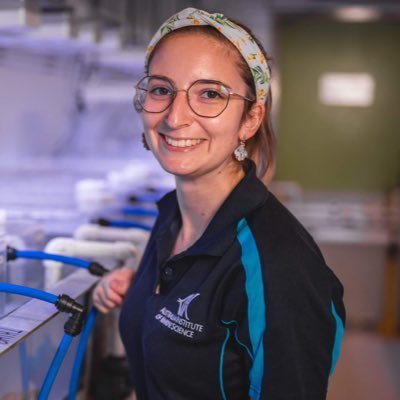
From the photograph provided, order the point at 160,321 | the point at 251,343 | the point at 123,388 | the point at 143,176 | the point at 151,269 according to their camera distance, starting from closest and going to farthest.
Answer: the point at 251,343 < the point at 160,321 < the point at 151,269 < the point at 123,388 < the point at 143,176

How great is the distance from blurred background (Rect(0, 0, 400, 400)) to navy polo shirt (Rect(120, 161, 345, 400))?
0.36m

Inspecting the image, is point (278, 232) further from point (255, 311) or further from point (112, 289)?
point (112, 289)

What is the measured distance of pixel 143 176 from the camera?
→ 2.94m

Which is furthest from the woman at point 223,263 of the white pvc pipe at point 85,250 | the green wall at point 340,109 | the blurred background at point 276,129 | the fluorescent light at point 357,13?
the green wall at point 340,109

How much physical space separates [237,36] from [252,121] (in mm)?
173

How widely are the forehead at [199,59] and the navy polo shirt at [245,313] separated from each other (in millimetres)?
214

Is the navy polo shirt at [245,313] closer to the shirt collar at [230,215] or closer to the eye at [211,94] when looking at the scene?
the shirt collar at [230,215]

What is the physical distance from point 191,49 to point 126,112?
3000 millimetres

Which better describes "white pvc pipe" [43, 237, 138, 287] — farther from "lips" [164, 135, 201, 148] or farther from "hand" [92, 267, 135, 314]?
"lips" [164, 135, 201, 148]

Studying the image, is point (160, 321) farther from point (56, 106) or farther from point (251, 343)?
point (56, 106)

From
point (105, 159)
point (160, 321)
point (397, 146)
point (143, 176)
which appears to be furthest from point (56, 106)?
point (397, 146)

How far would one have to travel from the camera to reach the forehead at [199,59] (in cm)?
112

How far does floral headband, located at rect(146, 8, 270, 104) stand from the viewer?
1.13 meters

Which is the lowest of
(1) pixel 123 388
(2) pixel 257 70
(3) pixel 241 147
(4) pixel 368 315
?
(4) pixel 368 315
